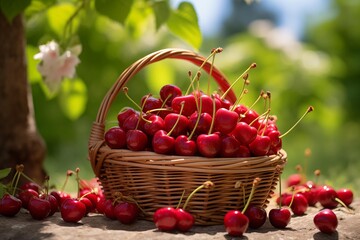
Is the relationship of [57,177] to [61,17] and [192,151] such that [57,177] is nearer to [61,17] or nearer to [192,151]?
[61,17]

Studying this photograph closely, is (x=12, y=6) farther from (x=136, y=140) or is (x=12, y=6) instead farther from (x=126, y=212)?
(x=126, y=212)

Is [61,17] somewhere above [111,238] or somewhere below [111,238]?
above

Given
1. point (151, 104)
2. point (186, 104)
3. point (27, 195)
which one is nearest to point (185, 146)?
point (186, 104)

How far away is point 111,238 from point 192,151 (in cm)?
36

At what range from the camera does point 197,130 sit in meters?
1.90

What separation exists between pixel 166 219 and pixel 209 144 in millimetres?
259

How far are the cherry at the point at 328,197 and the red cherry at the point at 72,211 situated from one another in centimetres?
92

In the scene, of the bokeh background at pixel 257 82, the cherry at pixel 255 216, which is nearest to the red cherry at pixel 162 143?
the cherry at pixel 255 216

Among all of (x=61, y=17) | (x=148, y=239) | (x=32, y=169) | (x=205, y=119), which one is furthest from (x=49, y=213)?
(x=61, y=17)

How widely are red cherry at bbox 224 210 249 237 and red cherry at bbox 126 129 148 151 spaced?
37 cm

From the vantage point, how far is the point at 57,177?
414 centimetres

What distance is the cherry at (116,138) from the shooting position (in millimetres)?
1913

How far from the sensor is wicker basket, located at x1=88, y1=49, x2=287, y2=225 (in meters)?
1.79

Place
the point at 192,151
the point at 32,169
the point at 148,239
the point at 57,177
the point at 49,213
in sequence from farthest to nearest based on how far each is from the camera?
the point at 57,177, the point at 32,169, the point at 49,213, the point at 192,151, the point at 148,239
